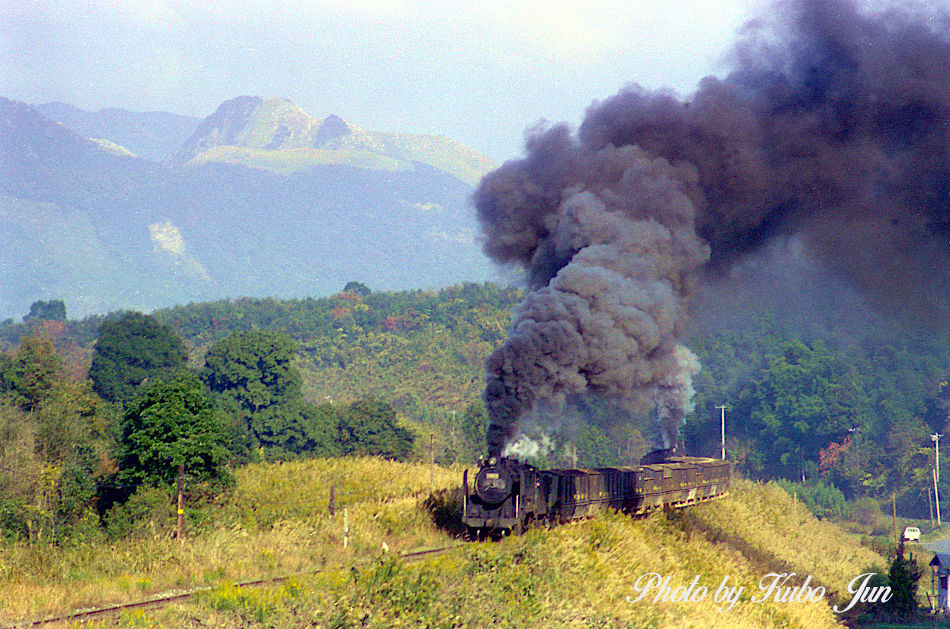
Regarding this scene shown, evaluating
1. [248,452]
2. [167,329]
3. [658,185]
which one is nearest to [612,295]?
[658,185]

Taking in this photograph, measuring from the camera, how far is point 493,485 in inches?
1129

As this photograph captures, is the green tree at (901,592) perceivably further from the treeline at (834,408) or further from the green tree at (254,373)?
the treeline at (834,408)

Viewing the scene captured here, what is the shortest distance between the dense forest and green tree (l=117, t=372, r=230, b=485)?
0.33ft

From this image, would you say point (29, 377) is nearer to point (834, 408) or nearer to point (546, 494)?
point (546, 494)

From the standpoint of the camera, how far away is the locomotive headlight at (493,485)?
93.5 ft

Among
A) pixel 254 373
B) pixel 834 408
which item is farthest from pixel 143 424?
pixel 834 408

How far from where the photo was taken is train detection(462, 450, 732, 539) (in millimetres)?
28609

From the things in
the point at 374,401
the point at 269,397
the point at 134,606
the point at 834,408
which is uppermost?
the point at 269,397

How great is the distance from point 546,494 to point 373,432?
193 ft

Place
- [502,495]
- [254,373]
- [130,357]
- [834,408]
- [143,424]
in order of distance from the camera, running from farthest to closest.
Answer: [834,408]
[130,357]
[254,373]
[143,424]
[502,495]

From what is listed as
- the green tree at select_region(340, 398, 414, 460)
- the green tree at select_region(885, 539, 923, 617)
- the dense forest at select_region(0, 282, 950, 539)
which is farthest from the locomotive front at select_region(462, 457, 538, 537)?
the green tree at select_region(340, 398, 414, 460)

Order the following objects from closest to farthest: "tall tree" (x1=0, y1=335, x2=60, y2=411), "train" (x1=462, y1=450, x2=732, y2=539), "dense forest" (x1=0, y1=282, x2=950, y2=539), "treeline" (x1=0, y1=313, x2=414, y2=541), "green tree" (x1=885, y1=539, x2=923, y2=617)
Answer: "train" (x1=462, y1=450, x2=732, y2=539) < "green tree" (x1=885, y1=539, x2=923, y2=617) < "treeline" (x1=0, y1=313, x2=414, y2=541) < "dense forest" (x1=0, y1=282, x2=950, y2=539) < "tall tree" (x1=0, y1=335, x2=60, y2=411)

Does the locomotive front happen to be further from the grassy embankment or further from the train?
the grassy embankment

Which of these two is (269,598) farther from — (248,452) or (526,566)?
(248,452)
